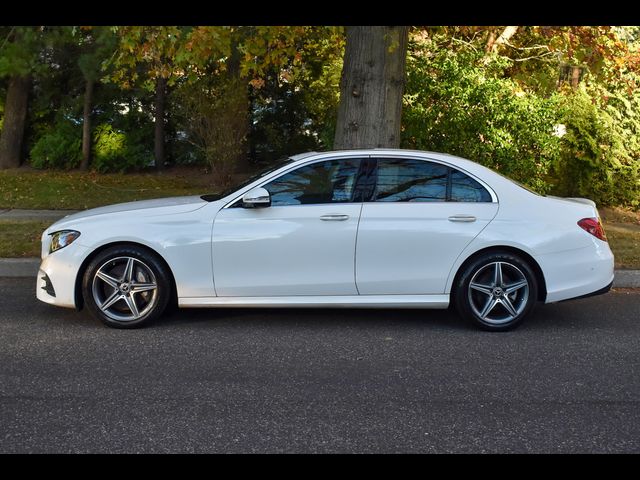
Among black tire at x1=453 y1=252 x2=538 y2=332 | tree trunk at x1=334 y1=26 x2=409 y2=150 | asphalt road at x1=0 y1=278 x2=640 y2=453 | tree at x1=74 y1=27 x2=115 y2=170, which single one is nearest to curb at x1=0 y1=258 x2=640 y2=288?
asphalt road at x1=0 y1=278 x2=640 y2=453

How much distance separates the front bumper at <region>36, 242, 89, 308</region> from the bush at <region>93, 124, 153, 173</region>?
36.6 ft

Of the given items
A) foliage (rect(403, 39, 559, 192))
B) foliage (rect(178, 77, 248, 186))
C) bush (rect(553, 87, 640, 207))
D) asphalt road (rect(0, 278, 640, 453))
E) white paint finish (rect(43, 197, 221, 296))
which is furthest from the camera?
foliage (rect(178, 77, 248, 186))

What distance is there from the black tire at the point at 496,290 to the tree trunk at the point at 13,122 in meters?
14.0

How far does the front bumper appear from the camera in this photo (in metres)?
6.06

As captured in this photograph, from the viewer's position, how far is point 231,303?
6.12 m

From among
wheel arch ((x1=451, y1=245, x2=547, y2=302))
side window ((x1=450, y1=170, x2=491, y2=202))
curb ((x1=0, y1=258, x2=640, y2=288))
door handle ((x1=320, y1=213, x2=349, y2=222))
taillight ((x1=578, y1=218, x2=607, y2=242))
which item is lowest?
curb ((x1=0, y1=258, x2=640, y2=288))

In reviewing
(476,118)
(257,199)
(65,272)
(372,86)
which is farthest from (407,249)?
(476,118)

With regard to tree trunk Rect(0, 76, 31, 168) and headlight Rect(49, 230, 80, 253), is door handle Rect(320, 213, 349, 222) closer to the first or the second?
headlight Rect(49, 230, 80, 253)

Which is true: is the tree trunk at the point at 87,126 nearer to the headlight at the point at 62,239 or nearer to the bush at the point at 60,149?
the bush at the point at 60,149

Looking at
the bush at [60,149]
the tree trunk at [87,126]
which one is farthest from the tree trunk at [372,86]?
the bush at [60,149]
